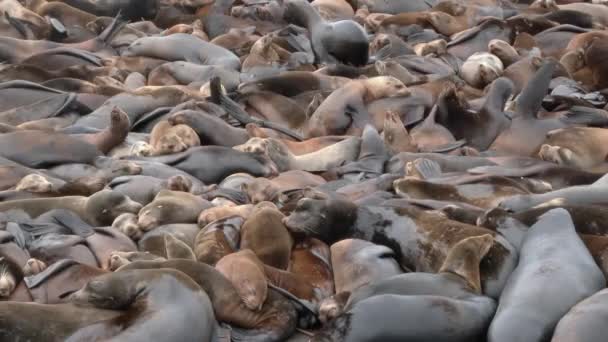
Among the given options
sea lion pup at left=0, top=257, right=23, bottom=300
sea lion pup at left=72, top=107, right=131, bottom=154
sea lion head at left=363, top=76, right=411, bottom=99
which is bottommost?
sea lion head at left=363, top=76, right=411, bottom=99

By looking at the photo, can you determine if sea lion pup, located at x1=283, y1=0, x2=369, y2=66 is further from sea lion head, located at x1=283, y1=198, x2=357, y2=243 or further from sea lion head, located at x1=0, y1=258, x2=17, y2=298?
sea lion head, located at x1=0, y1=258, x2=17, y2=298

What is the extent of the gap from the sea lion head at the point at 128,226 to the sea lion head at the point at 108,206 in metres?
0.17

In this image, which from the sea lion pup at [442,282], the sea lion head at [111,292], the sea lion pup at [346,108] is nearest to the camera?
the sea lion head at [111,292]

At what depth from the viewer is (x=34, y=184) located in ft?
22.9

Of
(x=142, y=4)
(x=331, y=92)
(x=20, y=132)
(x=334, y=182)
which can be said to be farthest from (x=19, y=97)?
(x=142, y=4)

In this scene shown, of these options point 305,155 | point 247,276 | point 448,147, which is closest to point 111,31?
point 305,155

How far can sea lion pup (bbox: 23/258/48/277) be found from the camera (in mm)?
5445

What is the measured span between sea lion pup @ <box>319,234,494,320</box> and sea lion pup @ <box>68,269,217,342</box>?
592 mm

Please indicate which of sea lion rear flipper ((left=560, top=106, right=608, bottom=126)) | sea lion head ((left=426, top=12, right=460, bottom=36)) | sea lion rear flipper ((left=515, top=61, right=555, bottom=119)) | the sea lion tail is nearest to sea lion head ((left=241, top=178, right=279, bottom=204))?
sea lion rear flipper ((left=515, top=61, right=555, bottom=119))

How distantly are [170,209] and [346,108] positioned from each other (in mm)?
2705

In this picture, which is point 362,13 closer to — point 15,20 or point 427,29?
point 427,29

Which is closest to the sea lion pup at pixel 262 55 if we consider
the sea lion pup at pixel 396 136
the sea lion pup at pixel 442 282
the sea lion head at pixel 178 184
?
the sea lion pup at pixel 396 136

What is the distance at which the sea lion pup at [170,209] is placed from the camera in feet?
20.7

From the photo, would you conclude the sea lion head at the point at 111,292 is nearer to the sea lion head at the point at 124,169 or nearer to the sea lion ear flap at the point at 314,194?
the sea lion ear flap at the point at 314,194
